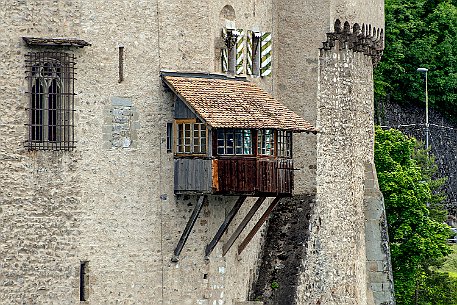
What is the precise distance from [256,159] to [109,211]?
149 inches

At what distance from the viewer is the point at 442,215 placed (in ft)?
216

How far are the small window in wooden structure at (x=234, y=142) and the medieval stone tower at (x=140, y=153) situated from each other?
0.11 ft

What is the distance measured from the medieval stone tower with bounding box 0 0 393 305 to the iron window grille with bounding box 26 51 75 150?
3cm

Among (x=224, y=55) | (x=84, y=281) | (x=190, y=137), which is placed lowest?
(x=84, y=281)

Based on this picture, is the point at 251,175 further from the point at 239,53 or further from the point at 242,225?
the point at 239,53

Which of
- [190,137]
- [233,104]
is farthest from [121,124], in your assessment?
[233,104]

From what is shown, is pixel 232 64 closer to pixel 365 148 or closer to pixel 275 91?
pixel 275 91

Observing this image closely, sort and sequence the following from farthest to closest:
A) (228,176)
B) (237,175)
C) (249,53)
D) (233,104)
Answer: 1. (249,53)
2. (233,104)
3. (237,175)
4. (228,176)

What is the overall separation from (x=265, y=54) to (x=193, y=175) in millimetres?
5620

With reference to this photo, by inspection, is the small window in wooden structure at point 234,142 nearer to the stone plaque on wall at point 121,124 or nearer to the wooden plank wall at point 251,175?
the wooden plank wall at point 251,175

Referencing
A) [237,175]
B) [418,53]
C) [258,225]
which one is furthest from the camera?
[418,53]

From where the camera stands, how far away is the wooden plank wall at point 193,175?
42.9 metres

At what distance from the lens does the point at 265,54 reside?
47.6 meters

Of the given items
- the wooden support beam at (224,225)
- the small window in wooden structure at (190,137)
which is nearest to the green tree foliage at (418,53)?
→ the wooden support beam at (224,225)
